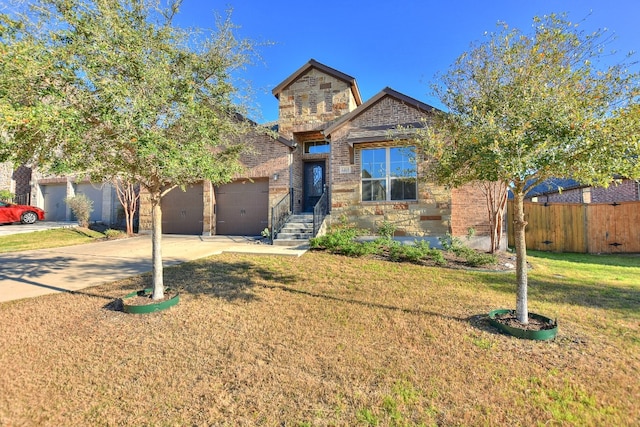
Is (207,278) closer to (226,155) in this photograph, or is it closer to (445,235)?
(226,155)

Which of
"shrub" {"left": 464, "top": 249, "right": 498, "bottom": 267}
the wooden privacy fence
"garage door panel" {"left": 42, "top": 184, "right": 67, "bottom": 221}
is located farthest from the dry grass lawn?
"garage door panel" {"left": 42, "top": 184, "right": 67, "bottom": 221}

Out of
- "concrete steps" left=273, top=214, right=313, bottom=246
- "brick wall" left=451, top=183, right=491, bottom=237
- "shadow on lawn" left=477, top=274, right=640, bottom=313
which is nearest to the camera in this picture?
"shadow on lawn" left=477, top=274, right=640, bottom=313

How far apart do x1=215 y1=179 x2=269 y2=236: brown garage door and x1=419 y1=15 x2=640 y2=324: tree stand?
8.88 meters

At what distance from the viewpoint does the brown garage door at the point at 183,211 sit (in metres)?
12.8

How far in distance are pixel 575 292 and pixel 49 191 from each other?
2345 centimetres

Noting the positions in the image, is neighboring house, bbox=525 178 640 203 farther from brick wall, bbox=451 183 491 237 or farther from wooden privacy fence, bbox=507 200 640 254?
brick wall, bbox=451 183 491 237

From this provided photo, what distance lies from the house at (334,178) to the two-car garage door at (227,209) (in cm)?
4

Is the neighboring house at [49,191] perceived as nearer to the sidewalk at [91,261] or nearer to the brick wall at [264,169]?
the sidewalk at [91,261]

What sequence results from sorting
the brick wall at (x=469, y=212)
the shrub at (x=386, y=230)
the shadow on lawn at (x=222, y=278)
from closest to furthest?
the shadow on lawn at (x=222, y=278) → the brick wall at (x=469, y=212) → the shrub at (x=386, y=230)

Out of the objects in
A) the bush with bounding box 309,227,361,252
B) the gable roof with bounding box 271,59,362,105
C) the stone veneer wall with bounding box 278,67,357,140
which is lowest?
the bush with bounding box 309,227,361,252

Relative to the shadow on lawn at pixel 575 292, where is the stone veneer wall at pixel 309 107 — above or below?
above

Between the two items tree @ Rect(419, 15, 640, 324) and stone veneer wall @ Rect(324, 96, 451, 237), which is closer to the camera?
tree @ Rect(419, 15, 640, 324)

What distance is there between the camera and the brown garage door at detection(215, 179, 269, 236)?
1225cm

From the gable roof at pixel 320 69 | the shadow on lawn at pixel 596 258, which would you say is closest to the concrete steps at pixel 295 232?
the gable roof at pixel 320 69
